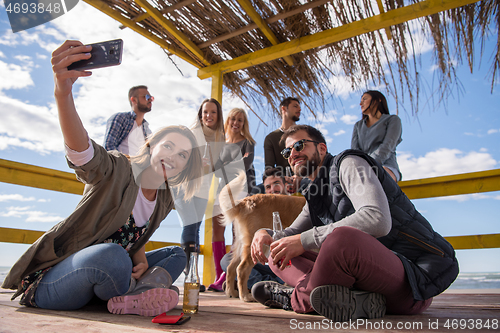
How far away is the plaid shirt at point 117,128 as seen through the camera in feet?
8.60

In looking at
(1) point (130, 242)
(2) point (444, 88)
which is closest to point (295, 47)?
(2) point (444, 88)

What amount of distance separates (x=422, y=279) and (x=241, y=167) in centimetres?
221

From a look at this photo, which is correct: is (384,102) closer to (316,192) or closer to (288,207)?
(288,207)

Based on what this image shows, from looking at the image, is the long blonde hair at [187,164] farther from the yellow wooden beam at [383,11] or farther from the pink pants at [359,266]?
the yellow wooden beam at [383,11]

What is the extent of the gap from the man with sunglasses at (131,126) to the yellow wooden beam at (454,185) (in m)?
2.94

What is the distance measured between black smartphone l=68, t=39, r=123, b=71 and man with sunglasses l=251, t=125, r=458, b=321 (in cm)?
99

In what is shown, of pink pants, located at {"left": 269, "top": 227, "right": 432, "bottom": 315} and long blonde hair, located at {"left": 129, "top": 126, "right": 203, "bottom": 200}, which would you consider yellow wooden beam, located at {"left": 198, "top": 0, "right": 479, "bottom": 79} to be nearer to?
long blonde hair, located at {"left": 129, "top": 126, "right": 203, "bottom": 200}

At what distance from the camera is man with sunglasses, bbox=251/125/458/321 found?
1127 millimetres

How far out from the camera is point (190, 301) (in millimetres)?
1359

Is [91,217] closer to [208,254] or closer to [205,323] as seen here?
[205,323]

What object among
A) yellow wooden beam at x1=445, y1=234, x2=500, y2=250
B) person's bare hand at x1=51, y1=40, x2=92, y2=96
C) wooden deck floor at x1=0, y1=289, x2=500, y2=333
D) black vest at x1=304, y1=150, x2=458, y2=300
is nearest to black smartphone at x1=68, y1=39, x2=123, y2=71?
person's bare hand at x1=51, y1=40, x2=92, y2=96

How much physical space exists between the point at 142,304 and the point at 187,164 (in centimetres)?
94

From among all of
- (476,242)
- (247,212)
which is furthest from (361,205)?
(476,242)

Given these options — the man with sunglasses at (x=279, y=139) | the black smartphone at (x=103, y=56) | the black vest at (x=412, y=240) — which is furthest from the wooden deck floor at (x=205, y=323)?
the man with sunglasses at (x=279, y=139)
